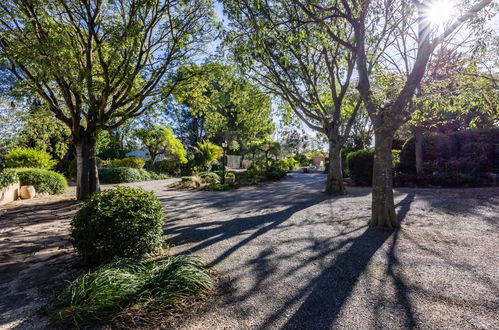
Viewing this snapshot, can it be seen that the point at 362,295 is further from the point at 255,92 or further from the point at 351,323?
the point at 255,92

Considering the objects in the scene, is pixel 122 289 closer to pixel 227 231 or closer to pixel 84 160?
pixel 227 231

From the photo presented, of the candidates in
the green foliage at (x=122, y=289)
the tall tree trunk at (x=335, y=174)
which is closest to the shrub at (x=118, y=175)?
the tall tree trunk at (x=335, y=174)

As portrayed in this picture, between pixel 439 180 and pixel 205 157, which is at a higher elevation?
pixel 205 157

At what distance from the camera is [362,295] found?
237cm

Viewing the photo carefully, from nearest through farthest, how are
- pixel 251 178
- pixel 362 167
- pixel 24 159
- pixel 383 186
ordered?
pixel 383 186, pixel 362 167, pixel 24 159, pixel 251 178

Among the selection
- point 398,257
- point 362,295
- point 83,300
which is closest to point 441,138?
point 398,257

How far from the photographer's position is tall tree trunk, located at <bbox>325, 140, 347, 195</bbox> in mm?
9133

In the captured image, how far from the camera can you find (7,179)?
309 inches

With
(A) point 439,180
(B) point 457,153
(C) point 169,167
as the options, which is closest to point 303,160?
(C) point 169,167

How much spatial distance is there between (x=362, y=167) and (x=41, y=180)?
14.3 m

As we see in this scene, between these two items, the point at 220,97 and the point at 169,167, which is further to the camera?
the point at 169,167

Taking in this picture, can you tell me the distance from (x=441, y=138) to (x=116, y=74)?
15732 mm

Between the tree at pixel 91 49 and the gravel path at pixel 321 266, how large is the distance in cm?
351

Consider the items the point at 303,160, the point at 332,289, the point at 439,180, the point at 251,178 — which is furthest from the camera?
the point at 303,160
